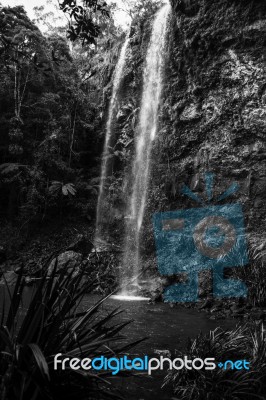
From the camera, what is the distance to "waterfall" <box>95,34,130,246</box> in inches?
614

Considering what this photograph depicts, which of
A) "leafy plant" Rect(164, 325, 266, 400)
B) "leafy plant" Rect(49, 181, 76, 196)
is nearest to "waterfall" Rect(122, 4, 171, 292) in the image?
"leafy plant" Rect(49, 181, 76, 196)

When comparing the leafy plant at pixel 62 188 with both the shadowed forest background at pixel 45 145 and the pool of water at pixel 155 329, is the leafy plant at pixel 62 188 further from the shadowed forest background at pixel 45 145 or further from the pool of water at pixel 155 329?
the pool of water at pixel 155 329

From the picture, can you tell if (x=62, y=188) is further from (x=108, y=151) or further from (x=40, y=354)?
(x=40, y=354)

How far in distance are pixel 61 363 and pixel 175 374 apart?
1.75 metres

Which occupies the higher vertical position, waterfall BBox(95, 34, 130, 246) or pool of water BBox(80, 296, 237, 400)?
waterfall BBox(95, 34, 130, 246)

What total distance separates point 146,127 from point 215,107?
11.9 ft

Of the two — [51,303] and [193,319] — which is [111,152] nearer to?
[193,319]

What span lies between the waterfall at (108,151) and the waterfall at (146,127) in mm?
1777

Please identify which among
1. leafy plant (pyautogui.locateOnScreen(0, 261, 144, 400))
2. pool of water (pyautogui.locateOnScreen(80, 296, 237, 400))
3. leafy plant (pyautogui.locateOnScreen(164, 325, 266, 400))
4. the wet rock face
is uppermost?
the wet rock face

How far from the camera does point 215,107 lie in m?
12.1

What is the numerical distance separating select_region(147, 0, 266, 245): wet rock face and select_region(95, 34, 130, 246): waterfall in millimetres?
3085

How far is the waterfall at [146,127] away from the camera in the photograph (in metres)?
13.6

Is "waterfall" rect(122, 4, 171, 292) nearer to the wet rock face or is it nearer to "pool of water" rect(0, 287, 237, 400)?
the wet rock face

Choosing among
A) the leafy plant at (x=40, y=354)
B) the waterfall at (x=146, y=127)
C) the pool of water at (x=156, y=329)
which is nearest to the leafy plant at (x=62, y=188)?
the waterfall at (x=146, y=127)
